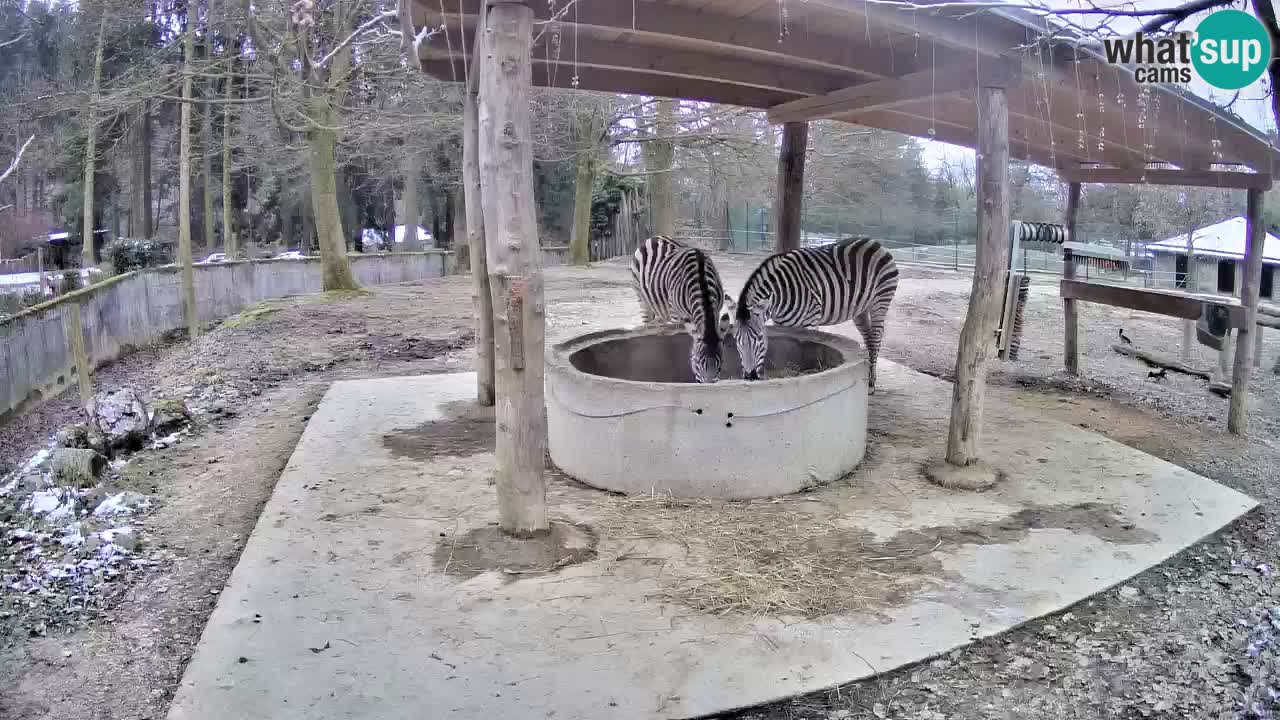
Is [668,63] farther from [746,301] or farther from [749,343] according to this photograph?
[749,343]

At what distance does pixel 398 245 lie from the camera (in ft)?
107

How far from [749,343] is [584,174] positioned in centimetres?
1639

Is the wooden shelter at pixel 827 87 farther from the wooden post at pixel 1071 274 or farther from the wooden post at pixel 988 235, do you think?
the wooden post at pixel 1071 274

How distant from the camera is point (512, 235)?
420cm

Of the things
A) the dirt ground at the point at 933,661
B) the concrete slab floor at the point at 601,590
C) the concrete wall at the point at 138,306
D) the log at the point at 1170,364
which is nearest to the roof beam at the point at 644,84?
the concrete slab floor at the point at 601,590

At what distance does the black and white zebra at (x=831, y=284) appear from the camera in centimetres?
773

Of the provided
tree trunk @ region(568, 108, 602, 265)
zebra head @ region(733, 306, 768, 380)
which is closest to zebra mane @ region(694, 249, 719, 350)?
zebra head @ region(733, 306, 768, 380)

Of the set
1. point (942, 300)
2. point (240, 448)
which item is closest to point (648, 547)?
point (240, 448)

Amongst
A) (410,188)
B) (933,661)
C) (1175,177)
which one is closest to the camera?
(933,661)

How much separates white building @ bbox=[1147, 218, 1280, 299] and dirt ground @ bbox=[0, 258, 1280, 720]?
107cm

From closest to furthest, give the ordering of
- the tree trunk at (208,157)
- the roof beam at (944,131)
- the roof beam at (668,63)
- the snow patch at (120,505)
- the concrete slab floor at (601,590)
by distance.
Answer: the concrete slab floor at (601,590)
the snow patch at (120,505)
the roof beam at (668,63)
the roof beam at (944,131)
the tree trunk at (208,157)

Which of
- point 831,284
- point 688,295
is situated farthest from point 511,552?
point 831,284

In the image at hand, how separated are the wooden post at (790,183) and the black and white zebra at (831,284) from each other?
77cm

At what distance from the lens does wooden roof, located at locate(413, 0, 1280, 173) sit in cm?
498
